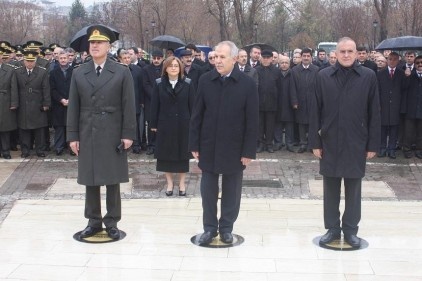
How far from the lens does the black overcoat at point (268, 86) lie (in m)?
11.6

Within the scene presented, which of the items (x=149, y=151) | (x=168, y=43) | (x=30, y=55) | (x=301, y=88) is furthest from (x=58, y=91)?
(x=301, y=88)

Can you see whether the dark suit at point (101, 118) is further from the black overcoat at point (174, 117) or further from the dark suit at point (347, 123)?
the black overcoat at point (174, 117)

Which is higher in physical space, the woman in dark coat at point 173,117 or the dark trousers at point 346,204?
the woman in dark coat at point 173,117

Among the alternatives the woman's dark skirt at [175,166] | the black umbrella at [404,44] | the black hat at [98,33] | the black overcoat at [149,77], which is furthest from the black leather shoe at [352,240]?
the black overcoat at [149,77]

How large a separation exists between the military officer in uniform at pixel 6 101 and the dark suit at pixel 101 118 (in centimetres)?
547

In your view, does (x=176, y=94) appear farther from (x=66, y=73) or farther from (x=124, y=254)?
(x=66, y=73)

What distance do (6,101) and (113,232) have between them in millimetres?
5878

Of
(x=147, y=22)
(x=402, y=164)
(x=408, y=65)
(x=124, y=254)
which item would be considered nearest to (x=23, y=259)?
(x=124, y=254)

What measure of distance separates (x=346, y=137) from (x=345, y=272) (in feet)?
4.13

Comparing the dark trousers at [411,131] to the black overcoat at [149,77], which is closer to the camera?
the dark trousers at [411,131]

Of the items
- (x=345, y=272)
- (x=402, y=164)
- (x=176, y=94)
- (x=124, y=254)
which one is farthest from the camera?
(x=402, y=164)

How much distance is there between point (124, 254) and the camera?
5625mm

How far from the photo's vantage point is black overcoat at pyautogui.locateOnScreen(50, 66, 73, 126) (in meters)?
11.2

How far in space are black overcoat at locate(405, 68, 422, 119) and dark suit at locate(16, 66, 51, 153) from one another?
654cm
